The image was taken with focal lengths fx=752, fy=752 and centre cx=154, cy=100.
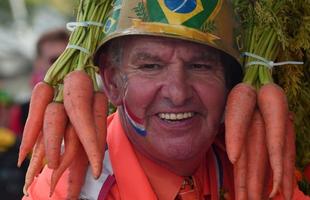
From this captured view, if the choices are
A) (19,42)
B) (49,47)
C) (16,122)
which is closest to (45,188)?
(49,47)

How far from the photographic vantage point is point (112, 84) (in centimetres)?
254

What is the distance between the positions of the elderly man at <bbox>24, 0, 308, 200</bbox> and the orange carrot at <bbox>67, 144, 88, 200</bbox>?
1.3 inches

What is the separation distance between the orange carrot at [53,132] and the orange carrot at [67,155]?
0.06 feet

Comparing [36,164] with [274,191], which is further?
[36,164]

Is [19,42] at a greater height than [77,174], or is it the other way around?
[77,174]

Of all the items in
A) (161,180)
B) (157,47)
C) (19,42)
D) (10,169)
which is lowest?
(19,42)

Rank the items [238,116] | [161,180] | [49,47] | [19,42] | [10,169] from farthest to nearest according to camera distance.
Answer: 1. [19,42]
2. [49,47]
3. [10,169]
4. [161,180]
5. [238,116]

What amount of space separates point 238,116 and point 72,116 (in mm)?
523

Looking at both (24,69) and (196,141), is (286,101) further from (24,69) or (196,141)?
(24,69)

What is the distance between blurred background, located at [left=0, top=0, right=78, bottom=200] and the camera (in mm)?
5352

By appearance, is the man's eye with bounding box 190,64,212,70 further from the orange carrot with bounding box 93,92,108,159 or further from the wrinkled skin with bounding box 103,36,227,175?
the orange carrot with bounding box 93,92,108,159

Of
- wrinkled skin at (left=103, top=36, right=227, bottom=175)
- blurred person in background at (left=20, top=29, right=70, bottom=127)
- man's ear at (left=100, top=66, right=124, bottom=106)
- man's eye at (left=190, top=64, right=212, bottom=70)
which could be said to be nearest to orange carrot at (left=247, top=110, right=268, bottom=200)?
wrinkled skin at (left=103, top=36, right=227, bottom=175)

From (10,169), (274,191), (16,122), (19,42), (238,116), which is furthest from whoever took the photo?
(19,42)

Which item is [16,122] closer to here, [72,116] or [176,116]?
[72,116]
